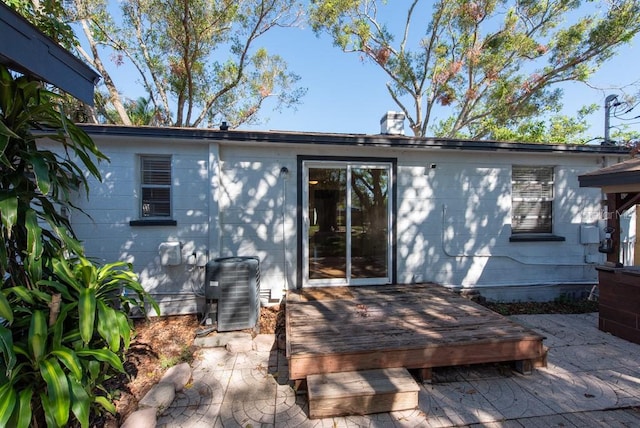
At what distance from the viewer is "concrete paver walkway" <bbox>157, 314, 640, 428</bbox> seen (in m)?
2.34

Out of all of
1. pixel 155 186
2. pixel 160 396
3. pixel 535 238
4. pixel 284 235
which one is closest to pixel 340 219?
pixel 284 235

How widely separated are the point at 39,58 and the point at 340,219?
12.9 feet

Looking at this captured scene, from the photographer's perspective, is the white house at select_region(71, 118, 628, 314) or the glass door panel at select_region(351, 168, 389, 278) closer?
the white house at select_region(71, 118, 628, 314)

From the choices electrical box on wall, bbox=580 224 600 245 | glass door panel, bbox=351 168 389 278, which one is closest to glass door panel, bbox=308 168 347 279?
glass door panel, bbox=351 168 389 278

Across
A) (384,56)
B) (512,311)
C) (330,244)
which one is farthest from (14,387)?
(384,56)

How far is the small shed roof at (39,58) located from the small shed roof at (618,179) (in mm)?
5878

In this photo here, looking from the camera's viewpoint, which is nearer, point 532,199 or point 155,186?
point 155,186

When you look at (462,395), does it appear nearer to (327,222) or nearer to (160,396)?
(160,396)

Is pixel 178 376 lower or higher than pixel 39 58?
lower

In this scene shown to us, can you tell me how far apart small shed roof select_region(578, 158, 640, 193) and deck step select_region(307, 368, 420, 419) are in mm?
3955

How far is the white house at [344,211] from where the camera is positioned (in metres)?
4.34

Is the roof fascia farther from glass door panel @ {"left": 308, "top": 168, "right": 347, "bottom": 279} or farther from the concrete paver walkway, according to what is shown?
the concrete paver walkway

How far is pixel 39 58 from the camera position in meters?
1.61

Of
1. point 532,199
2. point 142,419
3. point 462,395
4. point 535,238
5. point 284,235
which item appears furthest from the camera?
point 532,199
